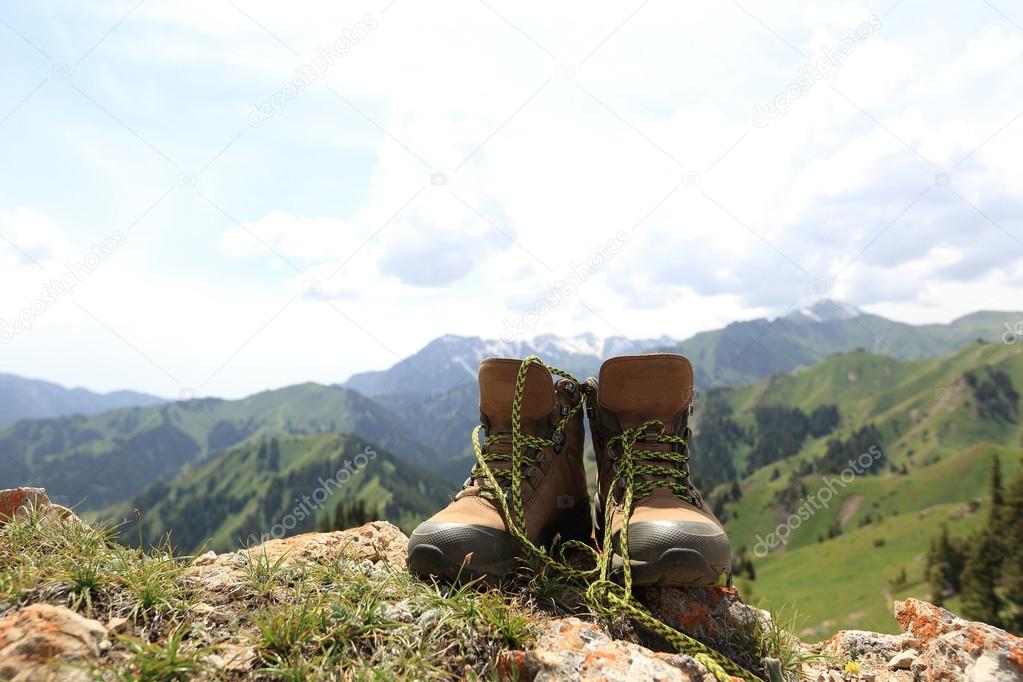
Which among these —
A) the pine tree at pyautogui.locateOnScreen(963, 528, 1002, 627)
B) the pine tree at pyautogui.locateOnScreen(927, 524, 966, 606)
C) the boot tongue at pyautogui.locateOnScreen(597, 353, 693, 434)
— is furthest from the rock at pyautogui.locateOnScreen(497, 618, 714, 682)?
the pine tree at pyautogui.locateOnScreen(927, 524, 966, 606)

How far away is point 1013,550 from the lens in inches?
2223

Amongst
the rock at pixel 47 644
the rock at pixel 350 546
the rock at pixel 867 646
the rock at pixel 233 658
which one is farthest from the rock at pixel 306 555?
the rock at pixel 867 646

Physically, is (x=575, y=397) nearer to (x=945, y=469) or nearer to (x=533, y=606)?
(x=533, y=606)

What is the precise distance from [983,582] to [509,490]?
81698 millimetres

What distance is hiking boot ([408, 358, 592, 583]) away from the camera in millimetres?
4094

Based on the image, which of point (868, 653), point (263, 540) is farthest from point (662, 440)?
point (263, 540)

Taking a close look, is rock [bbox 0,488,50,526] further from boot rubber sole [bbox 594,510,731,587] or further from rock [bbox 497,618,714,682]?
boot rubber sole [bbox 594,510,731,587]

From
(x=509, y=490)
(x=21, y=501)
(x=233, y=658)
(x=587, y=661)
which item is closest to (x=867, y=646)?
(x=587, y=661)

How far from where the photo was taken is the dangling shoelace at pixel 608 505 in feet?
12.4

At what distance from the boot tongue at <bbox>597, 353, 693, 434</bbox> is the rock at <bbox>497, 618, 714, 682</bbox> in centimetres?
199

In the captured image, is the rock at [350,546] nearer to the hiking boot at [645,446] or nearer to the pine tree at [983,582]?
the hiking boot at [645,446]

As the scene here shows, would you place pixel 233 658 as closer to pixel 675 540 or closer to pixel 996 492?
pixel 675 540

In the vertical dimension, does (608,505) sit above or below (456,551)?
above

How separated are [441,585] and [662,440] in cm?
224
